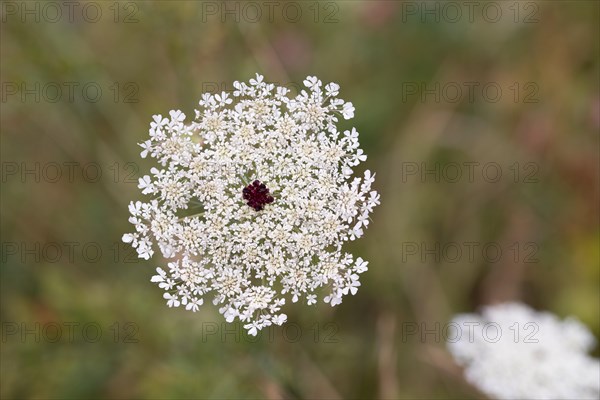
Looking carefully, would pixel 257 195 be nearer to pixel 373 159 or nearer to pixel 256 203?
pixel 256 203

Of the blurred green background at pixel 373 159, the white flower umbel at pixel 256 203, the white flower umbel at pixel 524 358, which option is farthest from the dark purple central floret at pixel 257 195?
the white flower umbel at pixel 524 358

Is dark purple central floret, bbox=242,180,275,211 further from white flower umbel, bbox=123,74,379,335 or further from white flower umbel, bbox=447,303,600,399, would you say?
white flower umbel, bbox=447,303,600,399

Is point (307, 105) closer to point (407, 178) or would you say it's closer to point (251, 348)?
point (251, 348)

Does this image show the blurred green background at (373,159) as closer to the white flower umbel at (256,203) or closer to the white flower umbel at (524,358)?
the white flower umbel at (524,358)

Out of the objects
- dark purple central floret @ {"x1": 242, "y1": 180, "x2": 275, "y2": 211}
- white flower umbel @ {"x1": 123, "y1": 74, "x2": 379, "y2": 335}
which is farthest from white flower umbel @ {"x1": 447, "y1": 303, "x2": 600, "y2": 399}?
dark purple central floret @ {"x1": 242, "y1": 180, "x2": 275, "y2": 211}

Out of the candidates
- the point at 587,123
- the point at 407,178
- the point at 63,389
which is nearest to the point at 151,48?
the point at 407,178

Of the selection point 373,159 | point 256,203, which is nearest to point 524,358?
point 256,203
